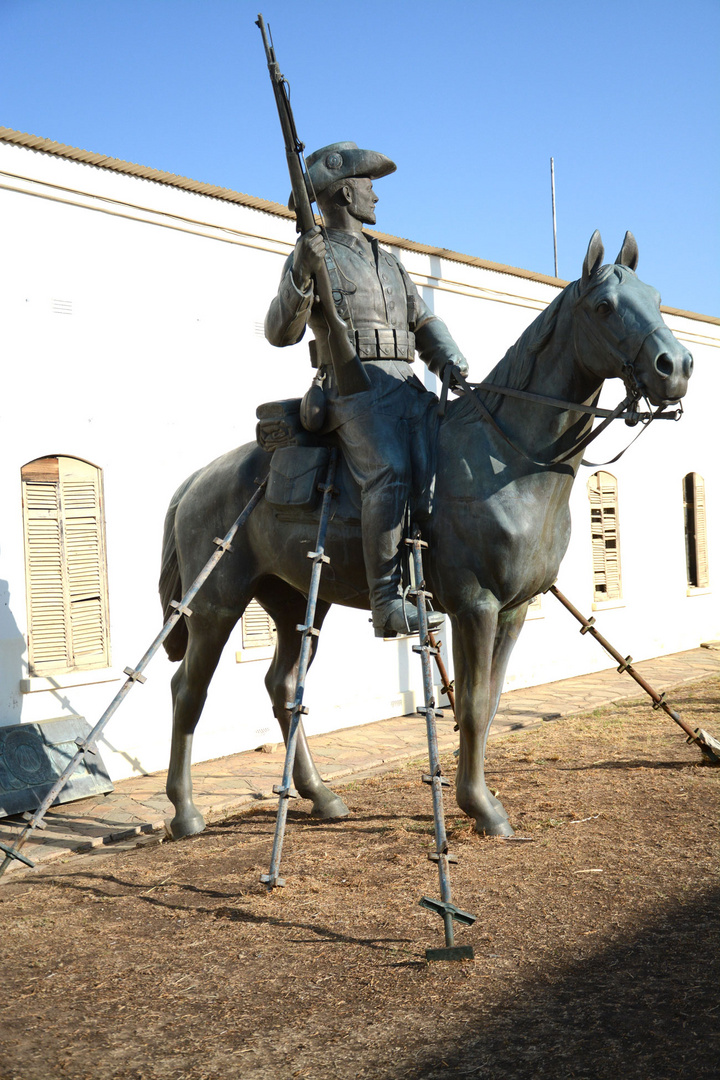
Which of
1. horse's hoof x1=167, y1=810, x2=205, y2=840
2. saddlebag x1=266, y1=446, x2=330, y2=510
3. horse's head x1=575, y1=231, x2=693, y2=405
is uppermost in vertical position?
horse's head x1=575, y1=231, x2=693, y2=405

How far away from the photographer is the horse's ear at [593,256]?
14.1ft

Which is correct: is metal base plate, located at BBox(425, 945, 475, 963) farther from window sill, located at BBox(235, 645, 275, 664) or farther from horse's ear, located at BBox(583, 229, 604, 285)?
window sill, located at BBox(235, 645, 275, 664)

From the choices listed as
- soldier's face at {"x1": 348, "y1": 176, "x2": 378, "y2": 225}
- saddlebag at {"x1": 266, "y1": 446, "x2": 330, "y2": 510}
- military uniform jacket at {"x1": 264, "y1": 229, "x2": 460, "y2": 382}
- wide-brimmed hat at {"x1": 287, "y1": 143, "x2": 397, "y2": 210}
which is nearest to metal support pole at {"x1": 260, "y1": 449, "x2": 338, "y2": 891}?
saddlebag at {"x1": 266, "y1": 446, "x2": 330, "y2": 510}

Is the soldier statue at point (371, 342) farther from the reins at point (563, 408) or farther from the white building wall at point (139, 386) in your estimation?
the white building wall at point (139, 386)

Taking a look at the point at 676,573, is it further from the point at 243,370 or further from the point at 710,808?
the point at 710,808

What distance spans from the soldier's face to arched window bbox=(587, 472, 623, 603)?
25.1ft

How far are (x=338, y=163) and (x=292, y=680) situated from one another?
2903 mm

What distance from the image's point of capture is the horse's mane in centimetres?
452

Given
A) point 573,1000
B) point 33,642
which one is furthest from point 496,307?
point 573,1000

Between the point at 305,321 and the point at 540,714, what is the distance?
5576 millimetres

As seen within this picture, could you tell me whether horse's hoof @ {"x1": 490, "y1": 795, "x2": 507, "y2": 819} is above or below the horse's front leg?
below

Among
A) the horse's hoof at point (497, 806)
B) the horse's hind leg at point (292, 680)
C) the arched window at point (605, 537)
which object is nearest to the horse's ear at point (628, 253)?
the horse's hind leg at point (292, 680)

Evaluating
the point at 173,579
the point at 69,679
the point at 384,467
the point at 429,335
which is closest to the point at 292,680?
the point at 173,579

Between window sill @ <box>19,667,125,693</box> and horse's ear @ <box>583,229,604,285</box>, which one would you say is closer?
horse's ear @ <box>583,229,604,285</box>
